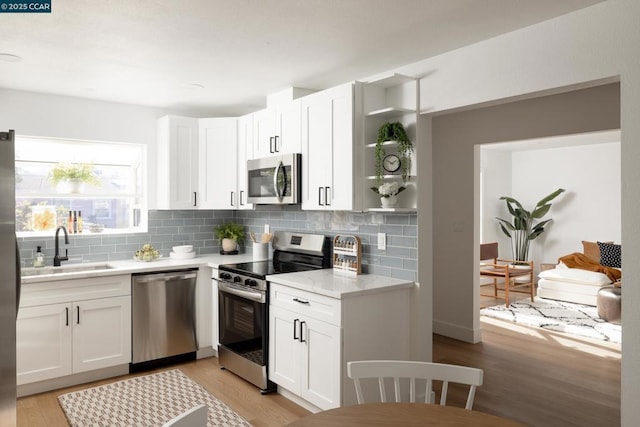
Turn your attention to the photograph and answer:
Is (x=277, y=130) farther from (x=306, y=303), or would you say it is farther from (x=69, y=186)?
(x=69, y=186)

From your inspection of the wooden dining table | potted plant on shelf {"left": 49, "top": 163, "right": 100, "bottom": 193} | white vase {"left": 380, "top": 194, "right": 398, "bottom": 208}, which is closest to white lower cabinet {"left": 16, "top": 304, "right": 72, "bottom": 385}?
potted plant on shelf {"left": 49, "top": 163, "right": 100, "bottom": 193}

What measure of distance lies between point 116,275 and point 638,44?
3.90 meters

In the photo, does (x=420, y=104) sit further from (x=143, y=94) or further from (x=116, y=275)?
(x=116, y=275)

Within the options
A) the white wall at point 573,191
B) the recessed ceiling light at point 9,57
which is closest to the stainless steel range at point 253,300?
the recessed ceiling light at point 9,57

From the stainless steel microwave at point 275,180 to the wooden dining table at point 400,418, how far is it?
2.33 meters

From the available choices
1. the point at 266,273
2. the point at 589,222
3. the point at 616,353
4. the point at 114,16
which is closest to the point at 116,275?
the point at 266,273

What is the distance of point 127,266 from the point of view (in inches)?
160

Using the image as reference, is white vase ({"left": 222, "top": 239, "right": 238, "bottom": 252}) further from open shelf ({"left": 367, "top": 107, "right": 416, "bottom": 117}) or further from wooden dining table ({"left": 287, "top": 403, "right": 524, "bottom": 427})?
wooden dining table ({"left": 287, "top": 403, "right": 524, "bottom": 427})

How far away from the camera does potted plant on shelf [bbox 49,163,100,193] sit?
4281 mm

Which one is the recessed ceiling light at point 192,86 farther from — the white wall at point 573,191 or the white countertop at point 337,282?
the white wall at point 573,191

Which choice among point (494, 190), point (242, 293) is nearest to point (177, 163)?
point (242, 293)

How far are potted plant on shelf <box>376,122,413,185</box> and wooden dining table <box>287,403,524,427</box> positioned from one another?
6.24 feet

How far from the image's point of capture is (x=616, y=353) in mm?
4520

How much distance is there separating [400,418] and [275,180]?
8.48ft
